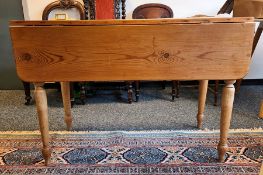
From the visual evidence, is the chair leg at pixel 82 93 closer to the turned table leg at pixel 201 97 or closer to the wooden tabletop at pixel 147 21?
the turned table leg at pixel 201 97

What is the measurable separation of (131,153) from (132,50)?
68 cm

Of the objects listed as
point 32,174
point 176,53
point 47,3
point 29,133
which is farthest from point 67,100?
point 47,3

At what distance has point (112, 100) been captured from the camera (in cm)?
265

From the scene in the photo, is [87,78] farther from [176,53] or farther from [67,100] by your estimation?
[67,100]

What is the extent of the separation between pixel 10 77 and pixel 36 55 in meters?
1.95

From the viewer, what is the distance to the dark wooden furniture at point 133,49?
4.20ft

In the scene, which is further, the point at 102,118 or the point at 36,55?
the point at 102,118

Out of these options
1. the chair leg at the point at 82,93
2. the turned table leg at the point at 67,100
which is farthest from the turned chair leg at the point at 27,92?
the turned table leg at the point at 67,100

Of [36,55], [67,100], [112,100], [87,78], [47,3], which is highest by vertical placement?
[47,3]

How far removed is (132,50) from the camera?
1318mm

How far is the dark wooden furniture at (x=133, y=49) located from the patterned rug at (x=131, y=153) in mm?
509

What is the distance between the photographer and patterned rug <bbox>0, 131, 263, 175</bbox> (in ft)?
4.90

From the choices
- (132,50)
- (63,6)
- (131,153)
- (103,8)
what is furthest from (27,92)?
(132,50)

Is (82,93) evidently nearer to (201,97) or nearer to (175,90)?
(175,90)
